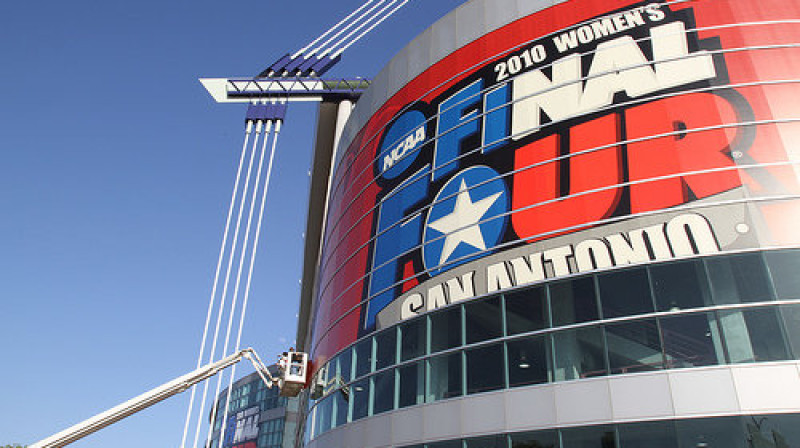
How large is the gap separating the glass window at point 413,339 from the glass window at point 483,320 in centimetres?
202

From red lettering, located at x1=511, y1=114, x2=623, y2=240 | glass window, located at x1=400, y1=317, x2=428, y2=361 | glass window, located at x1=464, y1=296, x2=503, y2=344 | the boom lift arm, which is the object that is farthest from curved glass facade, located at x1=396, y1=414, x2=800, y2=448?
the boom lift arm

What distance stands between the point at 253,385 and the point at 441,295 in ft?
270

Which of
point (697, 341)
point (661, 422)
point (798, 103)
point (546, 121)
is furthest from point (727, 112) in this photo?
point (661, 422)

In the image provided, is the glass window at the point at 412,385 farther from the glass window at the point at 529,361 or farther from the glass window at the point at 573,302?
the glass window at the point at 573,302

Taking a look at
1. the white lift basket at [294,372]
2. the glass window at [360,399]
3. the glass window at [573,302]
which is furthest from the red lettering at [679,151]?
the white lift basket at [294,372]

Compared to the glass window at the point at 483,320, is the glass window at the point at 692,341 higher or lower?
lower

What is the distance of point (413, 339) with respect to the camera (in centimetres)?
2227

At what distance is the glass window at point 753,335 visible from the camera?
15.4 m

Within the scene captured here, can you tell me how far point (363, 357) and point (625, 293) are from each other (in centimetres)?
1129

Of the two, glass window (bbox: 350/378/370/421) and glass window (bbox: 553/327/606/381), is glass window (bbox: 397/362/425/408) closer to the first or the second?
glass window (bbox: 350/378/370/421)

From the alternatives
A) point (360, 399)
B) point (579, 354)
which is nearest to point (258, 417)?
point (360, 399)

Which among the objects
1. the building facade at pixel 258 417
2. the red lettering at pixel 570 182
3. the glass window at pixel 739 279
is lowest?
the glass window at pixel 739 279

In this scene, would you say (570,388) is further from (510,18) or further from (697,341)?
(510,18)

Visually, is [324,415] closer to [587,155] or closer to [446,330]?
[446,330]
